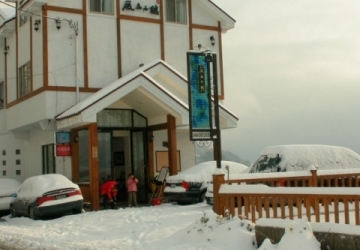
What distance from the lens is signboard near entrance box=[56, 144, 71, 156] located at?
21.1 m

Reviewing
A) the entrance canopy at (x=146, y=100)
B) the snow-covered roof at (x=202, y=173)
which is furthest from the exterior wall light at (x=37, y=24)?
the snow-covered roof at (x=202, y=173)

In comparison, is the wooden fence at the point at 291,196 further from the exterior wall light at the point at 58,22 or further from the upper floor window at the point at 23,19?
the upper floor window at the point at 23,19

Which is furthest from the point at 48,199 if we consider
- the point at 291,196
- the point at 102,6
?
the point at 291,196

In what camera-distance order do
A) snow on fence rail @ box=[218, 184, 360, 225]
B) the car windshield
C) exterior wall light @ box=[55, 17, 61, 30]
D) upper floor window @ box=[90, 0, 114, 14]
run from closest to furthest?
snow on fence rail @ box=[218, 184, 360, 225], the car windshield, exterior wall light @ box=[55, 17, 61, 30], upper floor window @ box=[90, 0, 114, 14]

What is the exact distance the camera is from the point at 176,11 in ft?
82.3

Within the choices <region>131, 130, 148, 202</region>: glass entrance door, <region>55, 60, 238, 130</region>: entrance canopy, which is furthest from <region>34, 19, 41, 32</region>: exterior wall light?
<region>131, 130, 148, 202</region>: glass entrance door

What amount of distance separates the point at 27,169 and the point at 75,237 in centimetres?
1462

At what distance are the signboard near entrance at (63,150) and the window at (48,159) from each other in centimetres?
267

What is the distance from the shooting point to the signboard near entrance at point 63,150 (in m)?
21.1

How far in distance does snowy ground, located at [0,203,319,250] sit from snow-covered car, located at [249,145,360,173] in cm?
249

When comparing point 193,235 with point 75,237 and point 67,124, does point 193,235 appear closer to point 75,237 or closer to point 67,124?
point 75,237

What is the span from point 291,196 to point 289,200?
0.50 ft

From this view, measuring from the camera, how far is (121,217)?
1625 cm

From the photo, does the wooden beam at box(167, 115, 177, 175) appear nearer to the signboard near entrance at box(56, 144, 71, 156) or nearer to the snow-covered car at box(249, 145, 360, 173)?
the signboard near entrance at box(56, 144, 71, 156)
